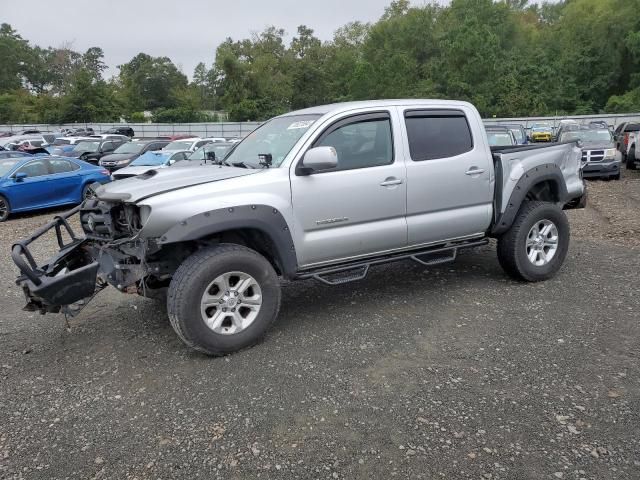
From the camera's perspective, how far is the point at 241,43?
3248 inches

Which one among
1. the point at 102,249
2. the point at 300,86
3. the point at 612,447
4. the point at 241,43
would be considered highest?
the point at 241,43

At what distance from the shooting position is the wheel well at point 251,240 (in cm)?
445

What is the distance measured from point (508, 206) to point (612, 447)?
3023 mm

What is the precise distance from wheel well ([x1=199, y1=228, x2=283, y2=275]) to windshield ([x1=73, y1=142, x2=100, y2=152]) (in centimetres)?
1998

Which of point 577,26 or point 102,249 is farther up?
point 577,26

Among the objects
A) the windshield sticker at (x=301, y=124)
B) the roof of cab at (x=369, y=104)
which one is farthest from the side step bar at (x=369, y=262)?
the roof of cab at (x=369, y=104)

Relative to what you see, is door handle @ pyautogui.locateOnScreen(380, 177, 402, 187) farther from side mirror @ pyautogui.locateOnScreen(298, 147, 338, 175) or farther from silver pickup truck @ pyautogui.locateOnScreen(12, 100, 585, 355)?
side mirror @ pyautogui.locateOnScreen(298, 147, 338, 175)

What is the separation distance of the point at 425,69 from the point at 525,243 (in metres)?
56.7

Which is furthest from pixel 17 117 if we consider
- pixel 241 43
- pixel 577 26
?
pixel 577 26

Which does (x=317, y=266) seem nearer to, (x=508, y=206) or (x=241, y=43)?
(x=508, y=206)

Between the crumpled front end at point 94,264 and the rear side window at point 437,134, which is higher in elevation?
the rear side window at point 437,134

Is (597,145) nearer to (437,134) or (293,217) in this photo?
(437,134)

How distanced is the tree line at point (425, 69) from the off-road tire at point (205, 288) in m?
41.9

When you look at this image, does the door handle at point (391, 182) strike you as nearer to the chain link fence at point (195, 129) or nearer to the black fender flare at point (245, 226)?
the black fender flare at point (245, 226)
